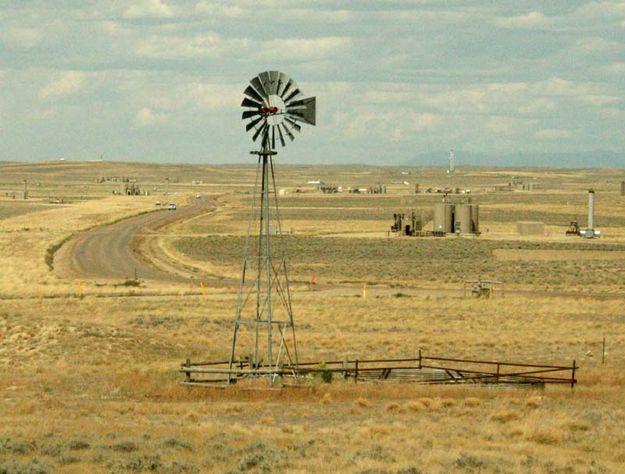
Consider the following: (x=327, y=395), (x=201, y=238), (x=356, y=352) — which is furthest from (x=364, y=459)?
(x=201, y=238)

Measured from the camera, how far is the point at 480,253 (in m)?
90.9

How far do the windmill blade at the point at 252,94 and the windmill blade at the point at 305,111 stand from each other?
848 mm

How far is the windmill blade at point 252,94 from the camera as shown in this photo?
31953mm

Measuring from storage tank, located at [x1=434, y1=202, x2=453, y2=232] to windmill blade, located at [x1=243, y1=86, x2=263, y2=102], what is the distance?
8087 centimetres

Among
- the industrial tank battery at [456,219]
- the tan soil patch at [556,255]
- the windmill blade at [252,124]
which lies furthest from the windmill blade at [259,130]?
the industrial tank battery at [456,219]

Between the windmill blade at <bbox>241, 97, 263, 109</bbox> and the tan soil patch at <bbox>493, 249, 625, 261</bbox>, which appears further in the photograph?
the tan soil patch at <bbox>493, 249, 625, 261</bbox>

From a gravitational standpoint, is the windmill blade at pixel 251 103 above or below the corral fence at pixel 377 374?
above

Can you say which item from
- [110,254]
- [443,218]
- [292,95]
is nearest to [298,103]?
[292,95]

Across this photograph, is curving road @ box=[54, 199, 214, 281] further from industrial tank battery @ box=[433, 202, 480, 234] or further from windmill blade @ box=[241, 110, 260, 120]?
windmill blade @ box=[241, 110, 260, 120]

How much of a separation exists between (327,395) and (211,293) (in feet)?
112

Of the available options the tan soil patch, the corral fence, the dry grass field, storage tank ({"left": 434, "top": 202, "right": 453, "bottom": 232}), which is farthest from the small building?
the corral fence

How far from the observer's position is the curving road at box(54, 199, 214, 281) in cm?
7631

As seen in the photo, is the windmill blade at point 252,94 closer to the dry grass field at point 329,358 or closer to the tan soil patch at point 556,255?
the dry grass field at point 329,358

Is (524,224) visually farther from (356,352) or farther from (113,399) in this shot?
(113,399)
